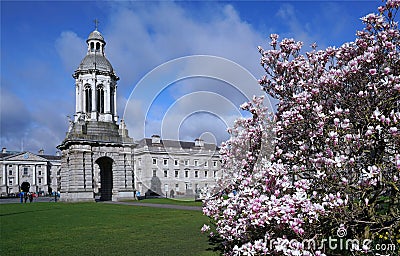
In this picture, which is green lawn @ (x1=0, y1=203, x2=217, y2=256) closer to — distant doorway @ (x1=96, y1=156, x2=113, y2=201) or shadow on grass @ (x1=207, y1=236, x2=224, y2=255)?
shadow on grass @ (x1=207, y1=236, x2=224, y2=255)

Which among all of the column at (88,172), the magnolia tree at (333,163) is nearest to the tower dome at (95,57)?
the column at (88,172)

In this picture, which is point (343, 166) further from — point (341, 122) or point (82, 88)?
point (82, 88)

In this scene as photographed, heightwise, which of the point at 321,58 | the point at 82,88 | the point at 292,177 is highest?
the point at 82,88

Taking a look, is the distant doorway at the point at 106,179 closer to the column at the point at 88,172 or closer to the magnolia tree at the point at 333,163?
the column at the point at 88,172

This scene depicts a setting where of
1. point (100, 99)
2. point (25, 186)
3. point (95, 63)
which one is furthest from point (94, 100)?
point (25, 186)

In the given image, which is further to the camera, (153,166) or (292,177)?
(153,166)

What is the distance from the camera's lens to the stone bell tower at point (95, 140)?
43938 millimetres

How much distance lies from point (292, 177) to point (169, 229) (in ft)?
32.3

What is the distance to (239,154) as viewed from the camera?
9.00m

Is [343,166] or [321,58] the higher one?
[321,58]

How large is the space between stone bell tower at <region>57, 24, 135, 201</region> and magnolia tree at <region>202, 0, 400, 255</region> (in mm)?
38936

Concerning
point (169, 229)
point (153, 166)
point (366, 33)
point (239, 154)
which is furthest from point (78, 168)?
point (366, 33)

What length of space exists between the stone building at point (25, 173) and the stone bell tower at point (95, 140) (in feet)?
227

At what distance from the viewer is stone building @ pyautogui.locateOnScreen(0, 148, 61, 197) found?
108750 millimetres
